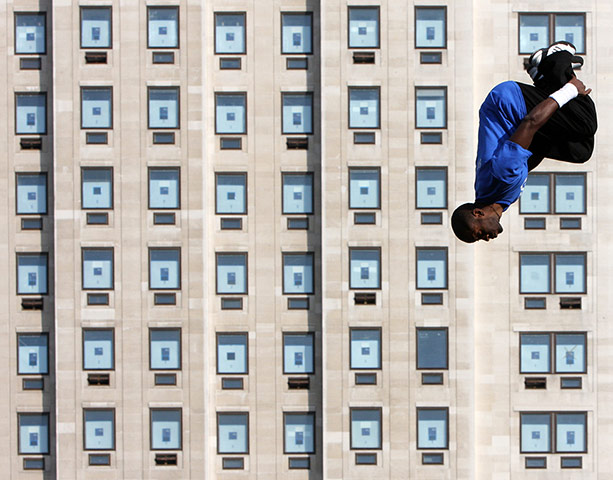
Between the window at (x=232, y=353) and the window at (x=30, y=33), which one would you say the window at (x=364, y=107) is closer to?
the window at (x=232, y=353)

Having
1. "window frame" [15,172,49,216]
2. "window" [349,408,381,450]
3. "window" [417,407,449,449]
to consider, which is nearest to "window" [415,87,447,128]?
"window" [417,407,449,449]

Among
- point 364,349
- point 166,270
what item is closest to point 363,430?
point 364,349

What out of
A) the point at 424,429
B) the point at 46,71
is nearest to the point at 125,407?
the point at 424,429

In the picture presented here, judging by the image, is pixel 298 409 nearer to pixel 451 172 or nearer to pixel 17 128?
pixel 451 172

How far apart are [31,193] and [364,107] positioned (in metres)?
12.6

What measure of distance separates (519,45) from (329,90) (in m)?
7.20

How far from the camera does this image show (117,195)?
3045cm

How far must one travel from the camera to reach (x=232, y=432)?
30.6 m

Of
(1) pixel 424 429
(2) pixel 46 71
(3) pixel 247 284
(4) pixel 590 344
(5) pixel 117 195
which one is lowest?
(1) pixel 424 429

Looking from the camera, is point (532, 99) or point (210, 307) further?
point (210, 307)

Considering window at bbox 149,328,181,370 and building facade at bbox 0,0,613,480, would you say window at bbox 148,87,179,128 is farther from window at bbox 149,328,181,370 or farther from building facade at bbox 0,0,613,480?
window at bbox 149,328,181,370

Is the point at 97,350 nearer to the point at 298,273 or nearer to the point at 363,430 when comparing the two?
the point at 298,273

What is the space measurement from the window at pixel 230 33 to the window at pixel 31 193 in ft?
26.6

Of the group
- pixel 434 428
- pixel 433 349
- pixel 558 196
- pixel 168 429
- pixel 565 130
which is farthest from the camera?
pixel 558 196
